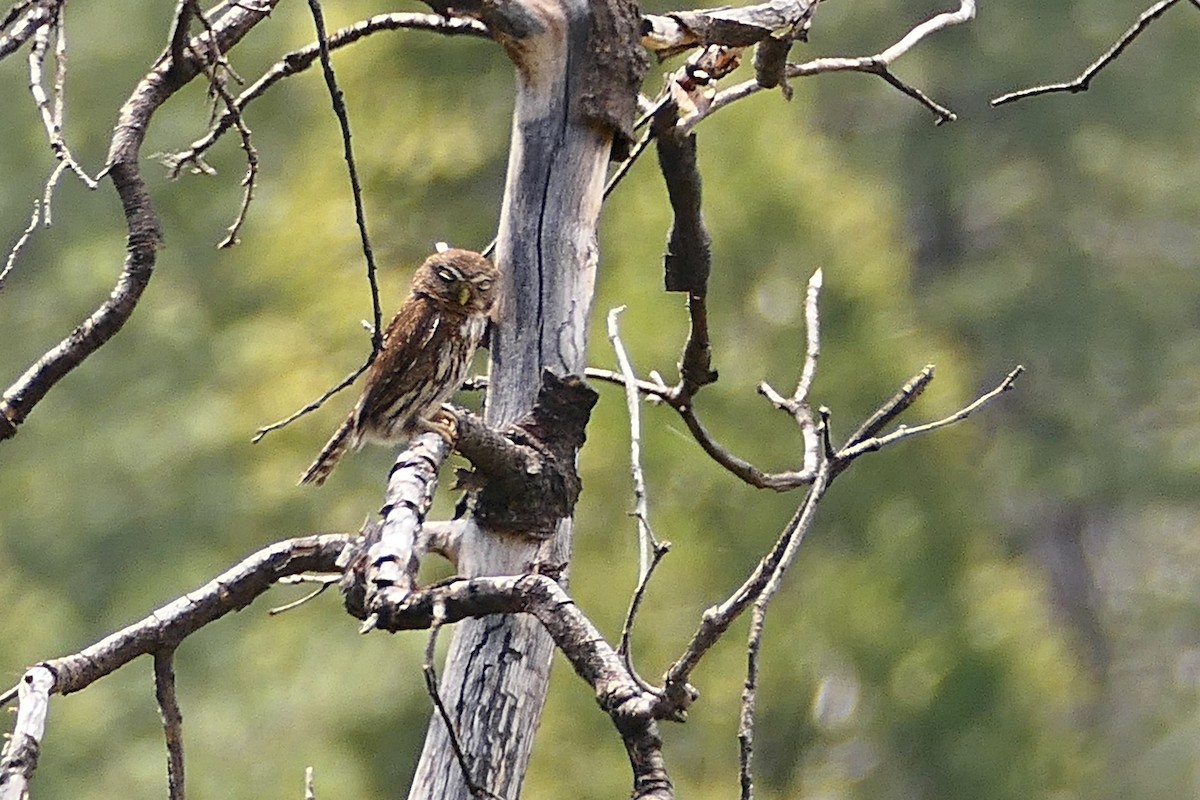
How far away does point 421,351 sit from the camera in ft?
10.2

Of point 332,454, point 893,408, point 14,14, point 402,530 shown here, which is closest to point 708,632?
point 402,530

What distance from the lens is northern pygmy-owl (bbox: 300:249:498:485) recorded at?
2873 mm

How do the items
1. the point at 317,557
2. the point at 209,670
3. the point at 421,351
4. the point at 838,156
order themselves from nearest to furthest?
the point at 317,557, the point at 421,351, the point at 209,670, the point at 838,156

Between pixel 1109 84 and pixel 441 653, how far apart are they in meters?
8.29

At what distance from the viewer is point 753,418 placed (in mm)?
6836

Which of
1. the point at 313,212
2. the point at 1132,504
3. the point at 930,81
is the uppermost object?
the point at 930,81

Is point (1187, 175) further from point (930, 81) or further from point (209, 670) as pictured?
point (209, 670)

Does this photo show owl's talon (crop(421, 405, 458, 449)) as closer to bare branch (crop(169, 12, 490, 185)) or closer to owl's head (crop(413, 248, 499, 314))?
owl's head (crop(413, 248, 499, 314))

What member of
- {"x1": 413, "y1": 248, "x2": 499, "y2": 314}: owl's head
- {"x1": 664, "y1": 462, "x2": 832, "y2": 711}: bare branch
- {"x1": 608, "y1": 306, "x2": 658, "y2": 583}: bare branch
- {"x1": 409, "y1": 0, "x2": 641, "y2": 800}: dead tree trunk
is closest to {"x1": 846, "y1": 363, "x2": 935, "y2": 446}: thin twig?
{"x1": 608, "y1": 306, "x2": 658, "y2": 583}: bare branch

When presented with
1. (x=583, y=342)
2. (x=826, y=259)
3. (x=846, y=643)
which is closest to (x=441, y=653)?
(x=846, y=643)

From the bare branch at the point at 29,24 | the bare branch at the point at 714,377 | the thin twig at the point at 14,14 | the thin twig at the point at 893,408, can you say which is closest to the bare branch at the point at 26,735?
the bare branch at the point at 29,24

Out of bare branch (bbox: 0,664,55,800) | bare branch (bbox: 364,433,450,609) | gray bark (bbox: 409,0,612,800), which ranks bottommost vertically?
bare branch (bbox: 0,664,55,800)

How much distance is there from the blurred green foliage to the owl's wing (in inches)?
123

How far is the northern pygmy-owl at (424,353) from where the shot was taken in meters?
2.87
